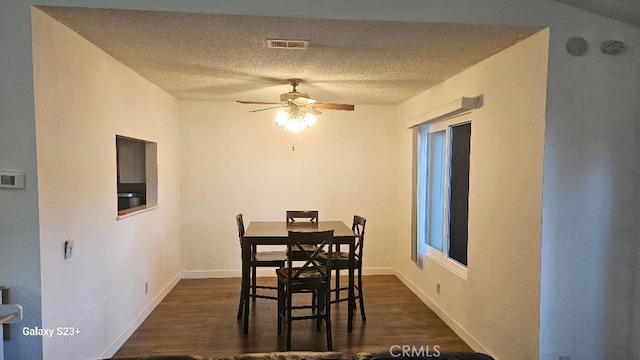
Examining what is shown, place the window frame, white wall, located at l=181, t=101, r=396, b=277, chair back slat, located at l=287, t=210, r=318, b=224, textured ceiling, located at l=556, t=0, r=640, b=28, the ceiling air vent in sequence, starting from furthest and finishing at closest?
white wall, located at l=181, t=101, r=396, b=277
chair back slat, located at l=287, t=210, r=318, b=224
the window frame
the ceiling air vent
textured ceiling, located at l=556, t=0, r=640, b=28

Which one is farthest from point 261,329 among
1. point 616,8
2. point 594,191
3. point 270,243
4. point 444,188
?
point 616,8

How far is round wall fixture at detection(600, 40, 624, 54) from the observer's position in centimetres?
222

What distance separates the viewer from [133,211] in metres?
3.47

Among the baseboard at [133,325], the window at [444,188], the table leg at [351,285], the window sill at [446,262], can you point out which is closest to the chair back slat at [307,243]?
the table leg at [351,285]

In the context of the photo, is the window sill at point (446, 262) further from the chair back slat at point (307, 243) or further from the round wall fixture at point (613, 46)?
the round wall fixture at point (613, 46)

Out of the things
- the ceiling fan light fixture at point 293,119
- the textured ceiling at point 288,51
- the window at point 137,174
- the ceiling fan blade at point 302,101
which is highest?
the textured ceiling at point 288,51

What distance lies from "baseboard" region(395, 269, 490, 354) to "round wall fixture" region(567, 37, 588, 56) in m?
2.22

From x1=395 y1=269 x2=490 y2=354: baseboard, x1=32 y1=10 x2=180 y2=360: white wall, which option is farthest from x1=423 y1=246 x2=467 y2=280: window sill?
x1=32 y1=10 x2=180 y2=360: white wall

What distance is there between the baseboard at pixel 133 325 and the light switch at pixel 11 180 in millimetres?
1488

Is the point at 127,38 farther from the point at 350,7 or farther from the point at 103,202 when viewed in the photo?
the point at 350,7

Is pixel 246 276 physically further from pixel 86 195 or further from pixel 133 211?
pixel 86 195

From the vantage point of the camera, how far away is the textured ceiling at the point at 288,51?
2160 millimetres

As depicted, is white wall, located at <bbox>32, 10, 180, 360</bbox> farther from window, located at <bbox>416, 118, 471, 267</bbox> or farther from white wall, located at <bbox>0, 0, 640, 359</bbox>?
window, located at <bbox>416, 118, 471, 267</bbox>

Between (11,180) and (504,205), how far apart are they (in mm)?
3108
